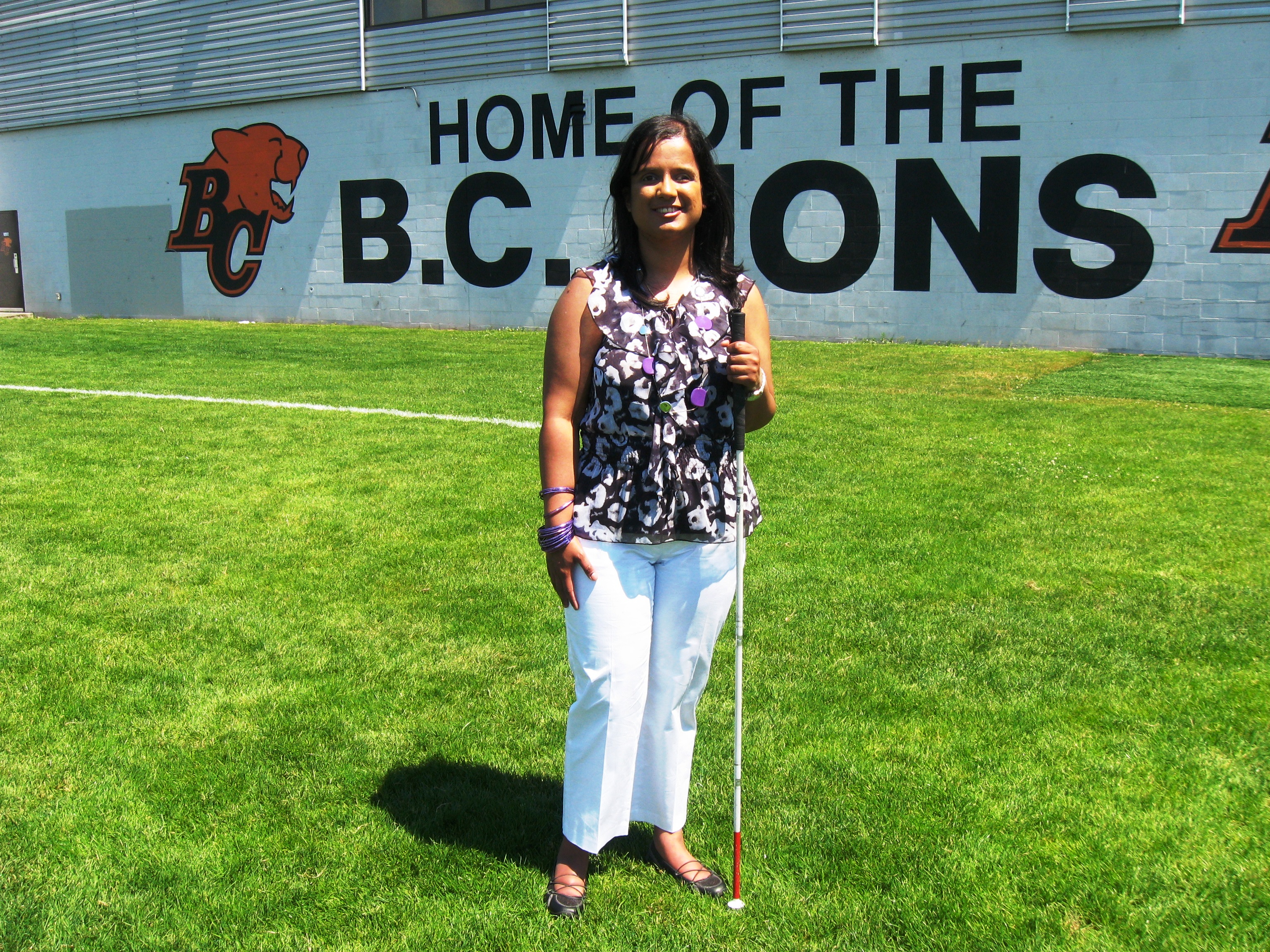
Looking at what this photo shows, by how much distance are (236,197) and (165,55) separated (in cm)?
352

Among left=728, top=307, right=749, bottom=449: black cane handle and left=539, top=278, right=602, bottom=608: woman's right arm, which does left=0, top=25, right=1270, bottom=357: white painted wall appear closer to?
left=728, top=307, right=749, bottom=449: black cane handle

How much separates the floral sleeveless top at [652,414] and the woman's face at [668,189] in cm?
17

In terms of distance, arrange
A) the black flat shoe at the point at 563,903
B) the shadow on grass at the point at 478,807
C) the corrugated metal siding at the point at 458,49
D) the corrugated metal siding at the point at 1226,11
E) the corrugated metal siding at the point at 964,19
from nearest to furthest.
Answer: the black flat shoe at the point at 563,903
the shadow on grass at the point at 478,807
the corrugated metal siding at the point at 1226,11
the corrugated metal siding at the point at 964,19
the corrugated metal siding at the point at 458,49

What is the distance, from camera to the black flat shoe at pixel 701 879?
3195 mm

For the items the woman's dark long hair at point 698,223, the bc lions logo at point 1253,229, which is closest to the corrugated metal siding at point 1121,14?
the bc lions logo at point 1253,229

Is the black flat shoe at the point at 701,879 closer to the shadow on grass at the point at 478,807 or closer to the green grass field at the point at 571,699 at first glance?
the green grass field at the point at 571,699

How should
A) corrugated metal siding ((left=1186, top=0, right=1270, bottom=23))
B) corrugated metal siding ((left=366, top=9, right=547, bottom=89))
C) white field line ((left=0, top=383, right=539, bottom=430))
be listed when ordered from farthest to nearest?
corrugated metal siding ((left=366, top=9, right=547, bottom=89)) < corrugated metal siding ((left=1186, top=0, right=1270, bottom=23)) < white field line ((left=0, top=383, right=539, bottom=430))

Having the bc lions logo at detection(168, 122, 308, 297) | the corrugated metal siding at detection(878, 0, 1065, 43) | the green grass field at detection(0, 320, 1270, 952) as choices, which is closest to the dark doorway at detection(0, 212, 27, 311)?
the bc lions logo at detection(168, 122, 308, 297)

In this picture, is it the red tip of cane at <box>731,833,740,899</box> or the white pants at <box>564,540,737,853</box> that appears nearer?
the white pants at <box>564,540,737,853</box>

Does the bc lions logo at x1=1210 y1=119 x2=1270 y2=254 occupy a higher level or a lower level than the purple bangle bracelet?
higher

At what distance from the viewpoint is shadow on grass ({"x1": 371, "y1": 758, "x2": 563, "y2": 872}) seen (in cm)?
346

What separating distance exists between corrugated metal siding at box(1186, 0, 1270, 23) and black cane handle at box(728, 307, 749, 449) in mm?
15814

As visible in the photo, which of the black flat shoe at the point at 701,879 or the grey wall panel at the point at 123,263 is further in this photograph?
the grey wall panel at the point at 123,263

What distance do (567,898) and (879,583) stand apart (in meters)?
3.24
